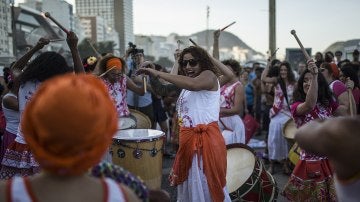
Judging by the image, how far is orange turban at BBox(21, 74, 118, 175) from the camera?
4.44ft

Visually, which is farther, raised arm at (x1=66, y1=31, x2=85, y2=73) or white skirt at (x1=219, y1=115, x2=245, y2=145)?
white skirt at (x1=219, y1=115, x2=245, y2=145)

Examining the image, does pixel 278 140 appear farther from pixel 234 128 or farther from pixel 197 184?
pixel 197 184

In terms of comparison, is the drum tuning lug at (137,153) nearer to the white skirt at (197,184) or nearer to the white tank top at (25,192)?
the white skirt at (197,184)

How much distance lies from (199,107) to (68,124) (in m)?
2.49

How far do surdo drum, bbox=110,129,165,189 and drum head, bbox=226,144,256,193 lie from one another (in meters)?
0.82

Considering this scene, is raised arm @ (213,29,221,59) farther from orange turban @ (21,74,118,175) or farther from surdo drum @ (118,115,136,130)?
orange turban @ (21,74,118,175)

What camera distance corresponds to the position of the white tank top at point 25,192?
148cm

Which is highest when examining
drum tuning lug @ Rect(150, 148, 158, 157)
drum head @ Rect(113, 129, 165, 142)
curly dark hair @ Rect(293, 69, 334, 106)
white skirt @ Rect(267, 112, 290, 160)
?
curly dark hair @ Rect(293, 69, 334, 106)

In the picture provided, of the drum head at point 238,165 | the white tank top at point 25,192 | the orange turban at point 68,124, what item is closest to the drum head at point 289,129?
the drum head at point 238,165

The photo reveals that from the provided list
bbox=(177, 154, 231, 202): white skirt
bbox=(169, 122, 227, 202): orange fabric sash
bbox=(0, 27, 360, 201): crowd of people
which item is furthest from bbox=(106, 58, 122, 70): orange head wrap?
bbox=(177, 154, 231, 202): white skirt

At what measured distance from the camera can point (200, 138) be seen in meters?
3.75

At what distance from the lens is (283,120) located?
23.2ft

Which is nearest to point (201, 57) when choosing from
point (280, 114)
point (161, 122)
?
point (280, 114)

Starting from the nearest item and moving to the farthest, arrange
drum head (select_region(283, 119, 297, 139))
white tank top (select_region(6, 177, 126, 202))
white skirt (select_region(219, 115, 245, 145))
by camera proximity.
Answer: white tank top (select_region(6, 177, 126, 202)) < white skirt (select_region(219, 115, 245, 145)) < drum head (select_region(283, 119, 297, 139))
